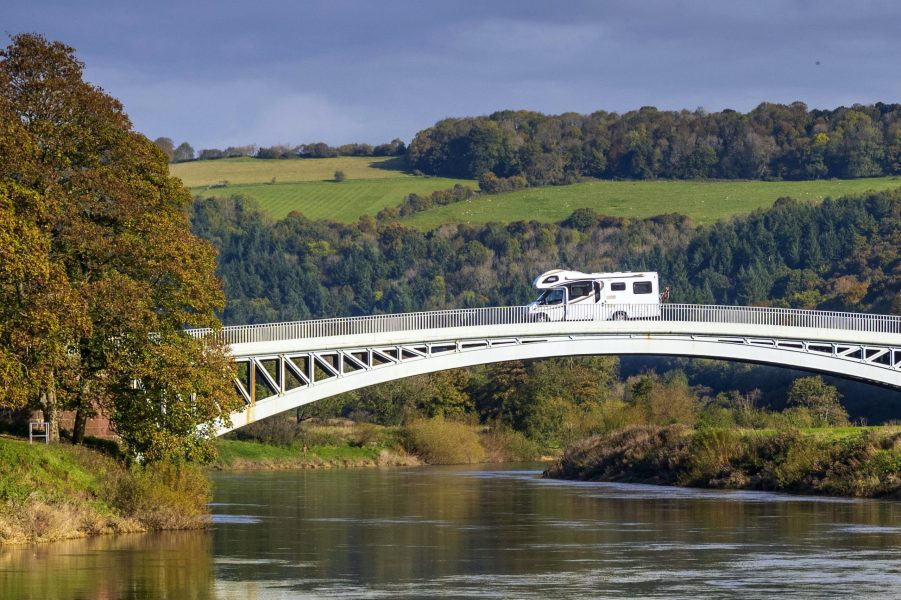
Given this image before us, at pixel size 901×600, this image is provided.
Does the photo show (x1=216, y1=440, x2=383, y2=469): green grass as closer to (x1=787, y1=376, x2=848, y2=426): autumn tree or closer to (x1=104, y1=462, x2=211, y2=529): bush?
(x1=787, y1=376, x2=848, y2=426): autumn tree

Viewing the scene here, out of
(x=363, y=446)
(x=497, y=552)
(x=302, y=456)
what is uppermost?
(x=497, y=552)

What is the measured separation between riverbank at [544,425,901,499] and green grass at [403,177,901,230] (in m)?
112

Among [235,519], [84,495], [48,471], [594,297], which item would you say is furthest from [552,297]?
[48,471]

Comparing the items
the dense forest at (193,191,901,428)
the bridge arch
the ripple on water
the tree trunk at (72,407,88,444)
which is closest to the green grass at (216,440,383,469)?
the bridge arch

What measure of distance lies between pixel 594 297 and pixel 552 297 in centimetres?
195

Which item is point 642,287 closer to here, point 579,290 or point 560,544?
point 579,290

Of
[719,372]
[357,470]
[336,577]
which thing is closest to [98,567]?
[336,577]

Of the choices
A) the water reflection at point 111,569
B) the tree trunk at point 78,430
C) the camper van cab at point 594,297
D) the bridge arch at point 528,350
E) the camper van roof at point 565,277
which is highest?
the camper van roof at point 565,277

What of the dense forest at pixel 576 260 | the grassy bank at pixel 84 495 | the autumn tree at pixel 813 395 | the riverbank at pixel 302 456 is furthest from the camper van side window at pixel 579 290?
the dense forest at pixel 576 260

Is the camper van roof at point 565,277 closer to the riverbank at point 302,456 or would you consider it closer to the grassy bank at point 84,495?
the riverbank at point 302,456

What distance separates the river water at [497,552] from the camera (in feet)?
100

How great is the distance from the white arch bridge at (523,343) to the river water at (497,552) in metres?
6.18

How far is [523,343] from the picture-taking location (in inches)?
2731

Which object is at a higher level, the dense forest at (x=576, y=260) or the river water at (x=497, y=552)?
the dense forest at (x=576, y=260)
